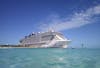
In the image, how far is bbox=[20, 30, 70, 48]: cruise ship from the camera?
3274cm

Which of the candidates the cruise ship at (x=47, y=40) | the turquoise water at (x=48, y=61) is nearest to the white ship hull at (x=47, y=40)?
the cruise ship at (x=47, y=40)

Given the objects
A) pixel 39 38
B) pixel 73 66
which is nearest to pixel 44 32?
pixel 39 38

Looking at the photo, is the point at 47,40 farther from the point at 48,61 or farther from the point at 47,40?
the point at 48,61

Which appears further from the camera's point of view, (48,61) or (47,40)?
(47,40)

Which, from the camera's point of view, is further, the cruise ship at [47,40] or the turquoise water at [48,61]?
the cruise ship at [47,40]

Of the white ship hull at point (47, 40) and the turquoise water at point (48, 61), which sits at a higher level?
the white ship hull at point (47, 40)

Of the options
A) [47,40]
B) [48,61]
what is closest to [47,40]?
[47,40]

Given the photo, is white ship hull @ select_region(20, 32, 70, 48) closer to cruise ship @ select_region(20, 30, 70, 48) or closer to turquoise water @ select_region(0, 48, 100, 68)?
cruise ship @ select_region(20, 30, 70, 48)

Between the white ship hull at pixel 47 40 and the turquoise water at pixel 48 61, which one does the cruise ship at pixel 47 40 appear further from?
the turquoise water at pixel 48 61

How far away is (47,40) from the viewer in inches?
1340

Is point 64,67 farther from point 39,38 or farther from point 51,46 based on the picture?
point 39,38

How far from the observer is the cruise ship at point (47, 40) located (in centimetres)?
3274

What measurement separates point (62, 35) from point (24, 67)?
98.0 feet

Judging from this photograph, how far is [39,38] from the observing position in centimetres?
3531
